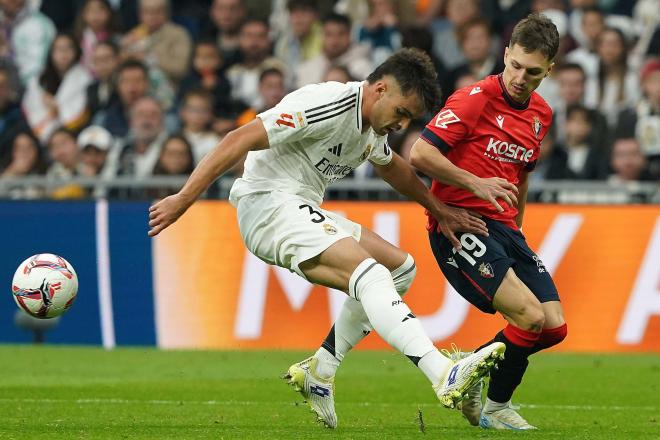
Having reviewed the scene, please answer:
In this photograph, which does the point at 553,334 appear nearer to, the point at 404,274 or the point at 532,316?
the point at 532,316

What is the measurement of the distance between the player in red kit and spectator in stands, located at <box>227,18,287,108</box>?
9.04 m

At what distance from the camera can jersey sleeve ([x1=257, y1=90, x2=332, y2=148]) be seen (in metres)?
7.38

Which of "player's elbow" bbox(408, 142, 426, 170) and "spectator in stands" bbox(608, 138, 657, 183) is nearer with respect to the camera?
"player's elbow" bbox(408, 142, 426, 170)

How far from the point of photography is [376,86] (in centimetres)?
749

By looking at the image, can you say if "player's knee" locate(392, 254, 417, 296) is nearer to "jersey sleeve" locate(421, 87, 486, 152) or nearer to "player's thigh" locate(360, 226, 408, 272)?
"player's thigh" locate(360, 226, 408, 272)

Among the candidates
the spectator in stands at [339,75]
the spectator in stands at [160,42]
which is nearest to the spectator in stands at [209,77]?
the spectator in stands at [160,42]

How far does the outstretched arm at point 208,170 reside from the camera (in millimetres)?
7066

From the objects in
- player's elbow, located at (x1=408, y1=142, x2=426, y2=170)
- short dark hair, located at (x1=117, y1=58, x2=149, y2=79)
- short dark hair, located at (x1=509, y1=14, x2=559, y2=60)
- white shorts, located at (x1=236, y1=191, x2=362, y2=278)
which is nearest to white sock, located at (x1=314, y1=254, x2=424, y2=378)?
white shorts, located at (x1=236, y1=191, x2=362, y2=278)

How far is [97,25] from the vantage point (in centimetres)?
1831

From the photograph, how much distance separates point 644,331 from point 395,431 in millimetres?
6623

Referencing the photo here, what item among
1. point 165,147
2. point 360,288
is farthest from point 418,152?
point 165,147

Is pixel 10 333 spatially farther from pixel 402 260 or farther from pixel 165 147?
pixel 402 260

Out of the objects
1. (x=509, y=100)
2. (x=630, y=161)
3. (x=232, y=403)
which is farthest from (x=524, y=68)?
(x=630, y=161)

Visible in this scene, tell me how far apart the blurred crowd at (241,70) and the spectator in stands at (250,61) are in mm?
19
